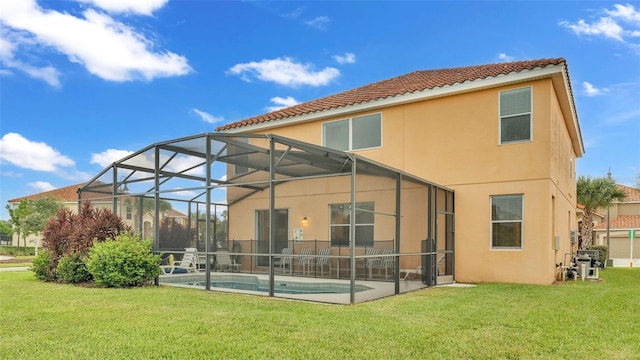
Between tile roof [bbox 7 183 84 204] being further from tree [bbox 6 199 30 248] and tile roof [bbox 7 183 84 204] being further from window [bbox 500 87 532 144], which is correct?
window [bbox 500 87 532 144]

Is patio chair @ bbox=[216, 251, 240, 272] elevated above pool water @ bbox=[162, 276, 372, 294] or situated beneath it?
elevated above

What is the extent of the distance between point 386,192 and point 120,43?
10.6 metres

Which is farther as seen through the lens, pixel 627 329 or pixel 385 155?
pixel 385 155

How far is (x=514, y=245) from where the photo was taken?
11.6 metres

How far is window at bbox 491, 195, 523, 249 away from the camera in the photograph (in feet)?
38.0

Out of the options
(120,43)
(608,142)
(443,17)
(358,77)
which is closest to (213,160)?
(120,43)

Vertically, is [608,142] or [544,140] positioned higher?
[608,142]

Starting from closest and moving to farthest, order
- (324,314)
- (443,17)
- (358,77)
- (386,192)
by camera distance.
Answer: (324,314)
(386,192)
(443,17)
(358,77)

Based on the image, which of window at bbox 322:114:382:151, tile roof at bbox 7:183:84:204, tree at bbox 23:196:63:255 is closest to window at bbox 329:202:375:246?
window at bbox 322:114:382:151

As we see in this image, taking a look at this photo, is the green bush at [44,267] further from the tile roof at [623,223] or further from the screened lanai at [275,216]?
the tile roof at [623,223]

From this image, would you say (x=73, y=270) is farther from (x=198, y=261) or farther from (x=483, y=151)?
(x=483, y=151)

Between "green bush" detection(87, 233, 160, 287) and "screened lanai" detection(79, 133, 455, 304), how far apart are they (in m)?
0.63

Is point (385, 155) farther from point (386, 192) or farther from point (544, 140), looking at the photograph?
point (544, 140)

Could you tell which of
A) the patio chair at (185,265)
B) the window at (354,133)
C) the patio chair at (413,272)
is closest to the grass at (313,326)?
the patio chair at (413,272)
